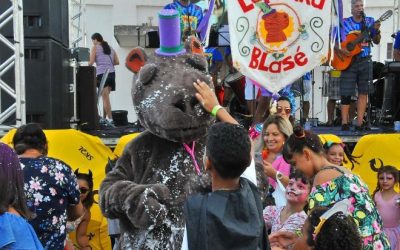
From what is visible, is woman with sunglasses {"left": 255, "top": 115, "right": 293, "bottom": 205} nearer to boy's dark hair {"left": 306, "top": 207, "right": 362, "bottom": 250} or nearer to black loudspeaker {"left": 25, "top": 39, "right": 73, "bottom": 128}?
boy's dark hair {"left": 306, "top": 207, "right": 362, "bottom": 250}

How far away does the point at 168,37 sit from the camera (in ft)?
11.2

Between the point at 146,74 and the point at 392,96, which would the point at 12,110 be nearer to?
the point at 146,74

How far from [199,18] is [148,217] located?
6.19 m

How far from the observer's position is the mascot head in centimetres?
321

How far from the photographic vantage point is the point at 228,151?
7.59 feet

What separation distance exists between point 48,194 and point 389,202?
3.07 m

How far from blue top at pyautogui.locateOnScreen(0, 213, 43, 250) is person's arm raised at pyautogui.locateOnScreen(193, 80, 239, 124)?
974mm

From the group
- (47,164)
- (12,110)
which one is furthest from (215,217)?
(12,110)

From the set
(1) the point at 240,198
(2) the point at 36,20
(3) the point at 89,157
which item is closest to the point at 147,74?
(1) the point at 240,198

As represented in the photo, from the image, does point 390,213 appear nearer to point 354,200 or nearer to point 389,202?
point 389,202

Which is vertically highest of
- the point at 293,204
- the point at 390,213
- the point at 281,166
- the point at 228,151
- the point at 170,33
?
the point at 170,33

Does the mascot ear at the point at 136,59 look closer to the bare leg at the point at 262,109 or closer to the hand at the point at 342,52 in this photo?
the bare leg at the point at 262,109

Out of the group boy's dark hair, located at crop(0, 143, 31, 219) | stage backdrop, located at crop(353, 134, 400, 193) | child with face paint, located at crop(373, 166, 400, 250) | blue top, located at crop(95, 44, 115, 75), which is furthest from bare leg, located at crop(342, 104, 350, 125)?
boy's dark hair, located at crop(0, 143, 31, 219)

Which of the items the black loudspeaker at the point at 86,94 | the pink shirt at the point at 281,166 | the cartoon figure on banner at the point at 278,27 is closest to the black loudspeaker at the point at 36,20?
the black loudspeaker at the point at 86,94
